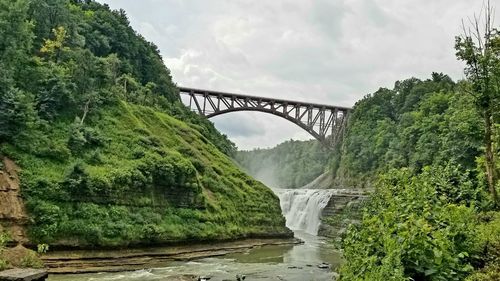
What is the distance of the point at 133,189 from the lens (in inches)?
1006

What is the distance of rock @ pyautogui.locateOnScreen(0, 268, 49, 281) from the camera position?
14812 mm

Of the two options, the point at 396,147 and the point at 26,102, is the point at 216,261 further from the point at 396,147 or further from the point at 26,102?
the point at 396,147

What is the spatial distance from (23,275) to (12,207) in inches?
238

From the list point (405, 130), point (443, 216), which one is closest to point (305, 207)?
point (405, 130)

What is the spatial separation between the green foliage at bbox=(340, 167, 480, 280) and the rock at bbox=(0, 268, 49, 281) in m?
11.8

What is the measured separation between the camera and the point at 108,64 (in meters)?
36.5

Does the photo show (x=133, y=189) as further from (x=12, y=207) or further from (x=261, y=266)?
(x=261, y=266)

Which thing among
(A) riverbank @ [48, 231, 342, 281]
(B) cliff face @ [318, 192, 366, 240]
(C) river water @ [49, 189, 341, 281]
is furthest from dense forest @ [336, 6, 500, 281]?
(B) cliff face @ [318, 192, 366, 240]

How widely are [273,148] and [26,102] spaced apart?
110 metres

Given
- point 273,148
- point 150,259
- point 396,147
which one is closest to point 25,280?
point 150,259

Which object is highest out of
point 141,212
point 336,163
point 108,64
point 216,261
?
point 108,64

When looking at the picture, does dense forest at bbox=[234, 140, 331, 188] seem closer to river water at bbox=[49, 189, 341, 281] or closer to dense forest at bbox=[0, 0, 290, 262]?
dense forest at bbox=[0, 0, 290, 262]

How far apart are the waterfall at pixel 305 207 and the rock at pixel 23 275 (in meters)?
29.2

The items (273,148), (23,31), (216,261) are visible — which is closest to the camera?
(216,261)
